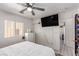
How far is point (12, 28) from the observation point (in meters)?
0.85

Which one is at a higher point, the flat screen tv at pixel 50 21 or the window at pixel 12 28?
the flat screen tv at pixel 50 21

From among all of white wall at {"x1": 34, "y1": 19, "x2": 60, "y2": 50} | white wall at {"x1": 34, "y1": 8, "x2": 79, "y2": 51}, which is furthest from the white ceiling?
white wall at {"x1": 34, "y1": 19, "x2": 60, "y2": 50}

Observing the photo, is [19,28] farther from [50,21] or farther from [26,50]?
[50,21]

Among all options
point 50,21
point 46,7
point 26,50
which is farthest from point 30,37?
point 46,7

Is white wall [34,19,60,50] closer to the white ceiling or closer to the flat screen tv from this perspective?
the flat screen tv

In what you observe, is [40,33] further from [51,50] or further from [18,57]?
[18,57]

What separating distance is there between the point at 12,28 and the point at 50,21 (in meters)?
0.49

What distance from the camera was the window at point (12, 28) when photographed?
812 mm

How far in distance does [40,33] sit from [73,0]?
572 millimetres

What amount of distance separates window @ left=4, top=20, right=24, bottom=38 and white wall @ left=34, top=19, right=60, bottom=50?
0.72 ft

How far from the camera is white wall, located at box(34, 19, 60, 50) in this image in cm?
85

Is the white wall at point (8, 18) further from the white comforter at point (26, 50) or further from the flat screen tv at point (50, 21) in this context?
the flat screen tv at point (50, 21)

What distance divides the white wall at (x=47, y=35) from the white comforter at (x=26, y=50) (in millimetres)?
69

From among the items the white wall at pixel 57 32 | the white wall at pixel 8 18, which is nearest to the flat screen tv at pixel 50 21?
the white wall at pixel 57 32
